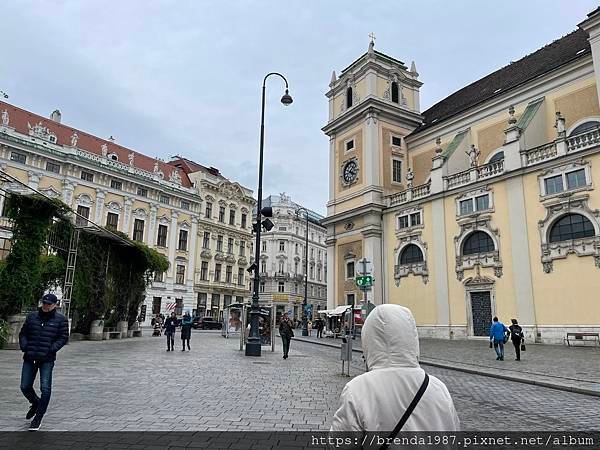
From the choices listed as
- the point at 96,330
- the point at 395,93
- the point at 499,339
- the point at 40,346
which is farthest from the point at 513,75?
the point at 40,346

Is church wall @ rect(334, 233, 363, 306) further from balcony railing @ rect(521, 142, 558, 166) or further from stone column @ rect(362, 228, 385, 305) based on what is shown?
balcony railing @ rect(521, 142, 558, 166)

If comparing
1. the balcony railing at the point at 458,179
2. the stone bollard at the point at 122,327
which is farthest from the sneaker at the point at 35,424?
the balcony railing at the point at 458,179

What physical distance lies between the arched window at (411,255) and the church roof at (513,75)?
442 inches

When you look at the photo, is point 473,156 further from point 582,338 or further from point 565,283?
point 582,338

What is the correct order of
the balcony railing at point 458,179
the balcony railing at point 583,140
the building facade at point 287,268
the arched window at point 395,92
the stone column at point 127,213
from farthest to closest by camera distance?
the building facade at point 287,268 → the stone column at point 127,213 → the arched window at point 395,92 → the balcony railing at point 458,179 → the balcony railing at point 583,140

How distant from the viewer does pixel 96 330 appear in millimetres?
22734

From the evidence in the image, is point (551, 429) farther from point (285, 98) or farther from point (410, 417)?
point (285, 98)

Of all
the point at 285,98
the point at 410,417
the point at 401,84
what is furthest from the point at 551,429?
the point at 401,84

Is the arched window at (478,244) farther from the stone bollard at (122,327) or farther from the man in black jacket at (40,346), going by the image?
the man in black jacket at (40,346)

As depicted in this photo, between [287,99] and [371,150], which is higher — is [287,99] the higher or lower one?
the lower one

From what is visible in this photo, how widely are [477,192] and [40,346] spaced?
2762 centimetres

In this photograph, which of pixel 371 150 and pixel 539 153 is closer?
pixel 539 153

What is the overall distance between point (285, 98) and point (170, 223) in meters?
35.2

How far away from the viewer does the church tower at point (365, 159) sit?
36.4 m
